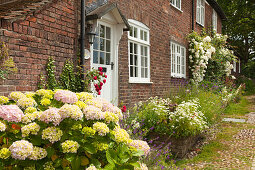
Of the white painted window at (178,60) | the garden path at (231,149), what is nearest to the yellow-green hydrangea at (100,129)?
the garden path at (231,149)

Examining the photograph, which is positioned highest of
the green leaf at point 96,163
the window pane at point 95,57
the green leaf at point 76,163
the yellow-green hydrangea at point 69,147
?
the window pane at point 95,57

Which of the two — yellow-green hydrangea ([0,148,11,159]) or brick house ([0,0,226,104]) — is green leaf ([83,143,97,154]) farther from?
brick house ([0,0,226,104])

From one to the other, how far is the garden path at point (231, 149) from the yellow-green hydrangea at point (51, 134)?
3.41m

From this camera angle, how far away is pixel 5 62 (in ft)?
13.1

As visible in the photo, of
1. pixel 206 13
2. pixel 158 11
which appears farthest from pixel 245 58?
pixel 158 11

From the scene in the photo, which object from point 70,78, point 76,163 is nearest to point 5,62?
point 70,78

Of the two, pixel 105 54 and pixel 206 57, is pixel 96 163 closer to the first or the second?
pixel 105 54

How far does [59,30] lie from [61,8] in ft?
1.55

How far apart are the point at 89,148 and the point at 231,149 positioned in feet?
15.4

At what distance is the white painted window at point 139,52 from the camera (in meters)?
7.89

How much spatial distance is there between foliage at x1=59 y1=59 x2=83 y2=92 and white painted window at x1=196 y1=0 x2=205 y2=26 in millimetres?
10718

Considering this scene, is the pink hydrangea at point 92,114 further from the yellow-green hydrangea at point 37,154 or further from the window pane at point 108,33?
the window pane at point 108,33

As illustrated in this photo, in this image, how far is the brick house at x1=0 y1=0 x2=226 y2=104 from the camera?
439 cm

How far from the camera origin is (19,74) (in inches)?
171
